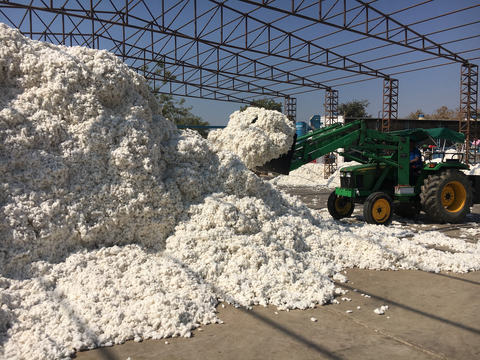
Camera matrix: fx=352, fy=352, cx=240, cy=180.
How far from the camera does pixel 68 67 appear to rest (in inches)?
181

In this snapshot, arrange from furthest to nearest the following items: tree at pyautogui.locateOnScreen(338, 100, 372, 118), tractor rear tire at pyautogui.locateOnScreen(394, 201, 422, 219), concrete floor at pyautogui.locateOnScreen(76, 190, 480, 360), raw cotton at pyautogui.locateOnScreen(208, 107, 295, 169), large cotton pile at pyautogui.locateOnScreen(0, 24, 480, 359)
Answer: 1. tree at pyautogui.locateOnScreen(338, 100, 372, 118)
2. tractor rear tire at pyautogui.locateOnScreen(394, 201, 422, 219)
3. raw cotton at pyautogui.locateOnScreen(208, 107, 295, 169)
4. large cotton pile at pyautogui.locateOnScreen(0, 24, 480, 359)
5. concrete floor at pyautogui.locateOnScreen(76, 190, 480, 360)

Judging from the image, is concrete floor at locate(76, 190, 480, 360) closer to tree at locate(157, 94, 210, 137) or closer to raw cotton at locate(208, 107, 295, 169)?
raw cotton at locate(208, 107, 295, 169)

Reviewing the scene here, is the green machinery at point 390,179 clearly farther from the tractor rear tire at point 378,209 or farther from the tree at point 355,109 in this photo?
the tree at point 355,109

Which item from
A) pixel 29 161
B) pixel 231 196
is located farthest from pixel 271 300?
pixel 29 161

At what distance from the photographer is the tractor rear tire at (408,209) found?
850cm

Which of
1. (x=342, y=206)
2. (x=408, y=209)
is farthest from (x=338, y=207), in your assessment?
(x=408, y=209)

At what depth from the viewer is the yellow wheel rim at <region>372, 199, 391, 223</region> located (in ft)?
24.6

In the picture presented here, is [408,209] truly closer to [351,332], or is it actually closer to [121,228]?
[351,332]

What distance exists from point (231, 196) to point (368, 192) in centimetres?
446

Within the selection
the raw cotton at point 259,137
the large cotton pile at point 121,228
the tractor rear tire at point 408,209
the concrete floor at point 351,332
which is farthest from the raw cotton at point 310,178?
the concrete floor at point 351,332

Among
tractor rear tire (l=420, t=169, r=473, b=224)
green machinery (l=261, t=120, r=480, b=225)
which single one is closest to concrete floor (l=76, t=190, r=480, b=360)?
green machinery (l=261, t=120, r=480, b=225)

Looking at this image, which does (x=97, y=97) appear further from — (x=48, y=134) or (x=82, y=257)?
(x=82, y=257)

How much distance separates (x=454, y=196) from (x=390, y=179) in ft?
5.24

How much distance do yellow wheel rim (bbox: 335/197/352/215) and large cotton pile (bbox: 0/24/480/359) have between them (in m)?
2.82
